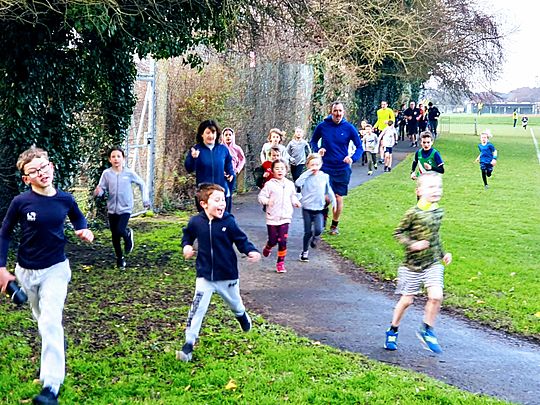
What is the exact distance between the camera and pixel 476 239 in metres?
12.9

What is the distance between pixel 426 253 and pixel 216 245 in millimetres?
1905

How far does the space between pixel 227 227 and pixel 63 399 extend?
198cm

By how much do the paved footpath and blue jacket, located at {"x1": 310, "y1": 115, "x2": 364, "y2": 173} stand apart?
173cm

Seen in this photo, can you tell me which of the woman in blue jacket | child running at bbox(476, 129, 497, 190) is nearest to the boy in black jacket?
the woman in blue jacket

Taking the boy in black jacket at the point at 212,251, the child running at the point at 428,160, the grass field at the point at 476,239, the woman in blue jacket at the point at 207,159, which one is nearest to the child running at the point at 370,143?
the grass field at the point at 476,239

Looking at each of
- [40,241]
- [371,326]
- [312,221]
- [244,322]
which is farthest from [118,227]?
[40,241]

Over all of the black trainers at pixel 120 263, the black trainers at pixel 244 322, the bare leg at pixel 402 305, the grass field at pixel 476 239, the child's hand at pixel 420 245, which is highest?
the child's hand at pixel 420 245

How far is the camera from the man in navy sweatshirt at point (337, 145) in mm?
12070

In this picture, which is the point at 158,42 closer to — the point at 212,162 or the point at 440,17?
the point at 212,162

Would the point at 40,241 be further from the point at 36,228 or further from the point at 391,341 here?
the point at 391,341

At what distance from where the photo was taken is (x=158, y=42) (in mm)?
10594

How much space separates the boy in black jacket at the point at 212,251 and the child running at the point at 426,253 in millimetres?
1407

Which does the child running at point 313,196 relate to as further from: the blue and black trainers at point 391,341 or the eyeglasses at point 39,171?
the eyeglasses at point 39,171

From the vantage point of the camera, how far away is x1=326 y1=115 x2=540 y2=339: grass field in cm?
877
